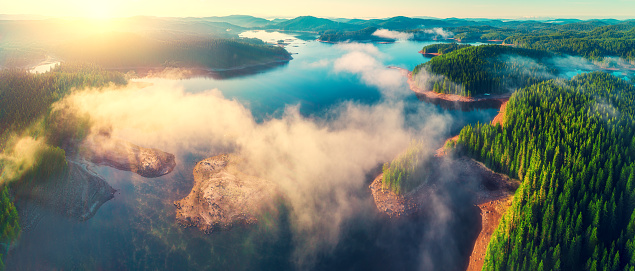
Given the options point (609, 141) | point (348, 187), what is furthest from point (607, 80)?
point (348, 187)

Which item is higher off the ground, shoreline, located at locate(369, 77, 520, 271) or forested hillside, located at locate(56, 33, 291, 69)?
forested hillside, located at locate(56, 33, 291, 69)

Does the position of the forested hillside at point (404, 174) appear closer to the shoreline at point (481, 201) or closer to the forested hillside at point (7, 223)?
the shoreline at point (481, 201)

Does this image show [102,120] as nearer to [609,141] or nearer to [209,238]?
[209,238]

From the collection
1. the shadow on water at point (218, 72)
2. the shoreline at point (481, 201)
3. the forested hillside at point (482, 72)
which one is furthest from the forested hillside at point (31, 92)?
the forested hillside at point (482, 72)

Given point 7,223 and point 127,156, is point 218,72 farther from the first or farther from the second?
point 7,223

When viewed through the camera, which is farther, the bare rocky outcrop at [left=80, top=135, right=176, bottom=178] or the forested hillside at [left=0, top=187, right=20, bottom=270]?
the bare rocky outcrop at [left=80, top=135, right=176, bottom=178]

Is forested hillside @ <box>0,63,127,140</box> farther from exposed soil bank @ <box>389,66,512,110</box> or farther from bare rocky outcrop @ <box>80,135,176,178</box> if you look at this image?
exposed soil bank @ <box>389,66,512,110</box>

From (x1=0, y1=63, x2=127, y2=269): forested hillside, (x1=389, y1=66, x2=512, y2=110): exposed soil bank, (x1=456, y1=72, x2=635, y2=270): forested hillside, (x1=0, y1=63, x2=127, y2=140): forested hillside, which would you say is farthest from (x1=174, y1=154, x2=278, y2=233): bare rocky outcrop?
(x1=389, y1=66, x2=512, y2=110): exposed soil bank

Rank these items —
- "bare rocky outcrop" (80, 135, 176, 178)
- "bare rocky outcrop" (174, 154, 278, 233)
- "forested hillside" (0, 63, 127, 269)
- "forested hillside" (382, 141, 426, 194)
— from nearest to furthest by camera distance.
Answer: "forested hillside" (0, 63, 127, 269)
"bare rocky outcrop" (174, 154, 278, 233)
"forested hillside" (382, 141, 426, 194)
"bare rocky outcrop" (80, 135, 176, 178)
